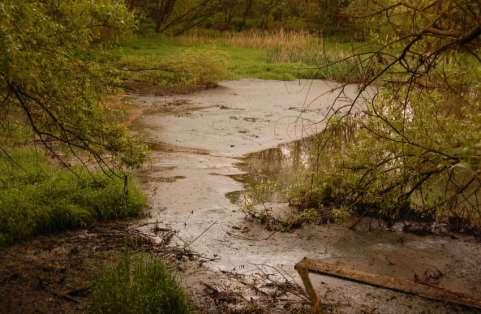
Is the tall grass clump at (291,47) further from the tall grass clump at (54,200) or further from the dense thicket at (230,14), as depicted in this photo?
the tall grass clump at (54,200)

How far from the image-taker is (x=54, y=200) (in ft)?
20.7

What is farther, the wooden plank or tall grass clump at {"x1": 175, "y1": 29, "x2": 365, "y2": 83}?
tall grass clump at {"x1": 175, "y1": 29, "x2": 365, "y2": 83}

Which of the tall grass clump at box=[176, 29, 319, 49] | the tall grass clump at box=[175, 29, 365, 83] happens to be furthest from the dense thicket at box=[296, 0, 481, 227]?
the tall grass clump at box=[176, 29, 319, 49]

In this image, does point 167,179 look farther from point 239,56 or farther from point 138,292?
point 239,56

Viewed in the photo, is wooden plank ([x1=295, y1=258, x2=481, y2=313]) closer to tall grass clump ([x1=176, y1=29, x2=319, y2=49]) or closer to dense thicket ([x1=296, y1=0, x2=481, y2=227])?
dense thicket ([x1=296, y1=0, x2=481, y2=227])

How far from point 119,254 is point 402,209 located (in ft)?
11.1

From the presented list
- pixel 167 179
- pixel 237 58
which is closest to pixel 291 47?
pixel 237 58

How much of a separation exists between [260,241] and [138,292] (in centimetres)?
223

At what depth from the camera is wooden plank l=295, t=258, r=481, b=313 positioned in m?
4.52

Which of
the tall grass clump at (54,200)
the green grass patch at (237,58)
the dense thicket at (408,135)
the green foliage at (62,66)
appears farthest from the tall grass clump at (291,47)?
the green foliage at (62,66)

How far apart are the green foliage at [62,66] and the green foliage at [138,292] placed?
106 centimetres

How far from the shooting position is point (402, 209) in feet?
22.1

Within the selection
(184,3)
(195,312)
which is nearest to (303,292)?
(195,312)

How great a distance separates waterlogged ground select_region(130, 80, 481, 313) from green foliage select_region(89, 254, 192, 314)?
0.60 meters
